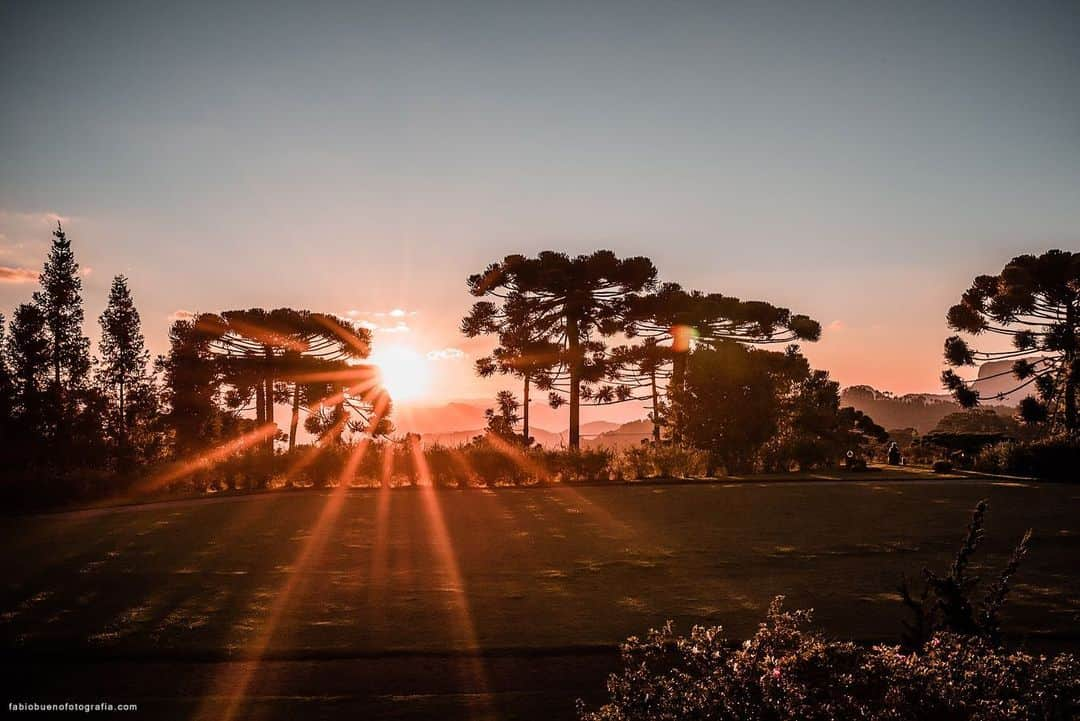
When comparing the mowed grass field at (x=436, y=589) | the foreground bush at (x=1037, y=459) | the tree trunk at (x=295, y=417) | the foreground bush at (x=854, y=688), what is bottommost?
the mowed grass field at (x=436, y=589)

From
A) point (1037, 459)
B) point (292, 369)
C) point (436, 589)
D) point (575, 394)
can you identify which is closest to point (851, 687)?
point (436, 589)

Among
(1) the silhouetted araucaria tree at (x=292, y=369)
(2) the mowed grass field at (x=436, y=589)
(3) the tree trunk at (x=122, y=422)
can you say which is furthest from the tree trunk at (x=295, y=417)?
(2) the mowed grass field at (x=436, y=589)

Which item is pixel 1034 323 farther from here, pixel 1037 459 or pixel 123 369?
pixel 123 369

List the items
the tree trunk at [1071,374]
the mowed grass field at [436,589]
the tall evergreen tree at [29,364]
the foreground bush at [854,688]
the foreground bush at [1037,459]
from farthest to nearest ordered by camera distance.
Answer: the tall evergreen tree at [29,364] < the tree trunk at [1071,374] < the foreground bush at [1037,459] < the mowed grass field at [436,589] < the foreground bush at [854,688]

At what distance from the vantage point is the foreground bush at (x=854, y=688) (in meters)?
3.05

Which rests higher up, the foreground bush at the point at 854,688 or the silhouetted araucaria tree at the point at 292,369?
the silhouetted araucaria tree at the point at 292,369

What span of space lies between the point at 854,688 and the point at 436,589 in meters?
4.94

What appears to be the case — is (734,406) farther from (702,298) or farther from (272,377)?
(272,377)

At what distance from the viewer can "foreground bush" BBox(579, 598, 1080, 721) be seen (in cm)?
305

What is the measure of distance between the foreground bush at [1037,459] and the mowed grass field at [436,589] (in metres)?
5.33

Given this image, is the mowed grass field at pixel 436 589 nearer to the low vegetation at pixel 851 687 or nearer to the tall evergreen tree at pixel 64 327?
the low vegetation at pixel 851 687

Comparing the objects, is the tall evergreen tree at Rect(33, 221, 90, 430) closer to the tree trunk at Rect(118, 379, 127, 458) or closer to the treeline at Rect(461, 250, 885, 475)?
the tree trunk at Rect(118, 379, 127, 458)

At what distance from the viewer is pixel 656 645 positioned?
3.87 m

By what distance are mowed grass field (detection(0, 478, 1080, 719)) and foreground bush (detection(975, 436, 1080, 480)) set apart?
210 inches
